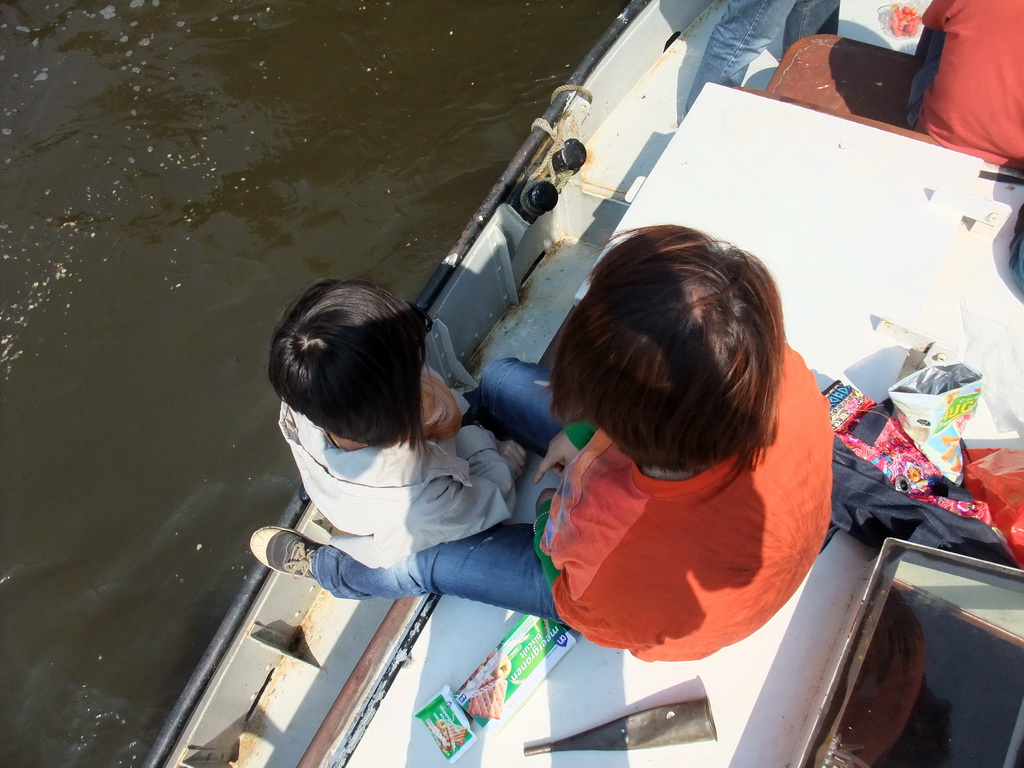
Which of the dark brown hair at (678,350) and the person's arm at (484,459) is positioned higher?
the dark brown hair at (678,350)

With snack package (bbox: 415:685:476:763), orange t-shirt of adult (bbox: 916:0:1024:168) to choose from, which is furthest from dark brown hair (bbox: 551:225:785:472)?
orange t-shirt of adult (bbox: 916:0:1024:168)

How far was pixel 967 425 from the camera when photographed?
165cm

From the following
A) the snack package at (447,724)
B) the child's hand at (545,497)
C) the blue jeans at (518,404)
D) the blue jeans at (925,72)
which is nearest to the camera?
the snack package at (447,724)

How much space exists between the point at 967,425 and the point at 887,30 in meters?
1.95

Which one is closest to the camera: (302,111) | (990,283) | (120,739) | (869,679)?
(869,679)

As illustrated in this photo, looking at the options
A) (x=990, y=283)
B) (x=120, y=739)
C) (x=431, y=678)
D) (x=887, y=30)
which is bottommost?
(x=120, y=739)

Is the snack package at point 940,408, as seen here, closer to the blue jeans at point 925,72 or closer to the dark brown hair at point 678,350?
the dark brown hair at point 678,350

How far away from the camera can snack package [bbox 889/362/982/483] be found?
1479 millimetres

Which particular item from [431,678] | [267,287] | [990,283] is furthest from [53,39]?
[990,283]

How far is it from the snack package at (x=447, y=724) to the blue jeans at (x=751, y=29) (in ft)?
7.83

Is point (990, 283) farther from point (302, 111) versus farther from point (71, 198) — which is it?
point (71, 198)

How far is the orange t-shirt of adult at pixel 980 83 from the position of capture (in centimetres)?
166

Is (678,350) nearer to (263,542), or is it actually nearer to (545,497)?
(545,497)

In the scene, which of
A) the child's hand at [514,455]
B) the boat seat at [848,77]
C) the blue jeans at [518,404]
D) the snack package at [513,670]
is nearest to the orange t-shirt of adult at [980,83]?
the boat seat at [848,77]
